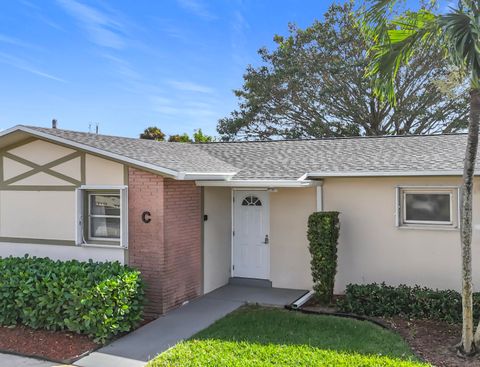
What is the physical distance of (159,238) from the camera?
861 cm

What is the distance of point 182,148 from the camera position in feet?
42.0

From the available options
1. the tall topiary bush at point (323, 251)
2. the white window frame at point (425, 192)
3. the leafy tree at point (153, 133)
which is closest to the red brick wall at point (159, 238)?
the tall topiary bush at point (323, 251)

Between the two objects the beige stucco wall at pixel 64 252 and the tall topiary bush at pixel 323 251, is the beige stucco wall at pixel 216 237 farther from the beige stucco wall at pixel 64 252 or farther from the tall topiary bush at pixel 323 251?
the tall topiary bush at pixel 323 251

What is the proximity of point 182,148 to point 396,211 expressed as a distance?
638 centimetres

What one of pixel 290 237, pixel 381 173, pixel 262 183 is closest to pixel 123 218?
pixel 262 183

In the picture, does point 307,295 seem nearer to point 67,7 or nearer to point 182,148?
point 182,148

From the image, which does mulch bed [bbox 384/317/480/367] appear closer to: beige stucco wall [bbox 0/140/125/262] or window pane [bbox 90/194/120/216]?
beige stucco wall [bbox 0/140/125/262]

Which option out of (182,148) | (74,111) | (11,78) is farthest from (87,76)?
(182,148)

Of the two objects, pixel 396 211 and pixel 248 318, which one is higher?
pixel 396 211

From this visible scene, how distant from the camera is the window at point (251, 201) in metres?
11.1

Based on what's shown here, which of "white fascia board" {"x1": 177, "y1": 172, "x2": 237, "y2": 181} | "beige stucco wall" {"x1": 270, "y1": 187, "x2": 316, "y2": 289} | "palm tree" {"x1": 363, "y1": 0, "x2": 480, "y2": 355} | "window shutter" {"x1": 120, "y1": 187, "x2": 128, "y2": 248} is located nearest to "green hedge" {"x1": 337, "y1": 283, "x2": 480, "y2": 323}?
"palm tree" {"x1": 363, "y1": 0, "x2": 480, "y2": 355}

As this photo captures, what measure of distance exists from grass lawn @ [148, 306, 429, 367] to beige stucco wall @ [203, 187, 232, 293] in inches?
85.7

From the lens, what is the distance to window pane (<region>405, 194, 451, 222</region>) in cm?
922

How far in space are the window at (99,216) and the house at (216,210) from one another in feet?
0.07
